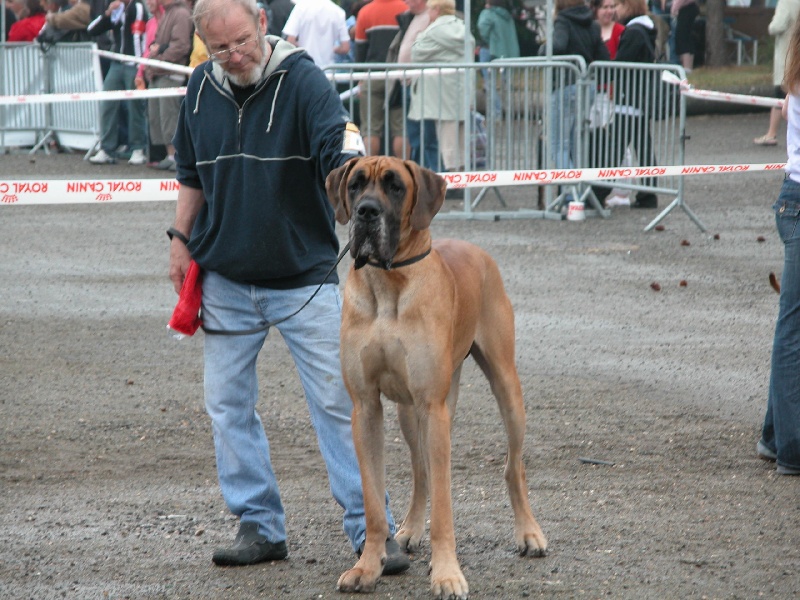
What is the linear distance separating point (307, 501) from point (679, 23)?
23721 millimetres

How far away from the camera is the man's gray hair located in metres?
4.35

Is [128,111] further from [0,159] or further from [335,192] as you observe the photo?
[335,192]

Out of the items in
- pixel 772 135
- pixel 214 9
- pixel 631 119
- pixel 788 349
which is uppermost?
pixel 214 9

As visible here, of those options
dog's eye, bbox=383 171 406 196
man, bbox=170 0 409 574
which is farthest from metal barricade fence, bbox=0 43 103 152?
dog's eye, bbox=383 171 406 196

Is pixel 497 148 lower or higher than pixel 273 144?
lower

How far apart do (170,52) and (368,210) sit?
1257 cm

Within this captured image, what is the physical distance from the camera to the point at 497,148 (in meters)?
13.5

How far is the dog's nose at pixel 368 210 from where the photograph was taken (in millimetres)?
4078

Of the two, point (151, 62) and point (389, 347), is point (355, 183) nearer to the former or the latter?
point (389, 347)

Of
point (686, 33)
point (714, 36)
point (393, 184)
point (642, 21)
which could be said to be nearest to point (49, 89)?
point (642, 21)

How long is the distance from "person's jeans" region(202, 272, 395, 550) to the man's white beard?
0.72 meters

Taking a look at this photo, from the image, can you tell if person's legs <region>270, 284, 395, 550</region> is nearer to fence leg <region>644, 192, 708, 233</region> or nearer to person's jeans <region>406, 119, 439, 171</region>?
fence leg <region>644, 192, 708, 233</region>

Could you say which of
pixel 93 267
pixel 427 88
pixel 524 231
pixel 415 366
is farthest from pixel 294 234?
pixel 427 88

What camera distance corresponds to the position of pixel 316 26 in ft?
51.5
